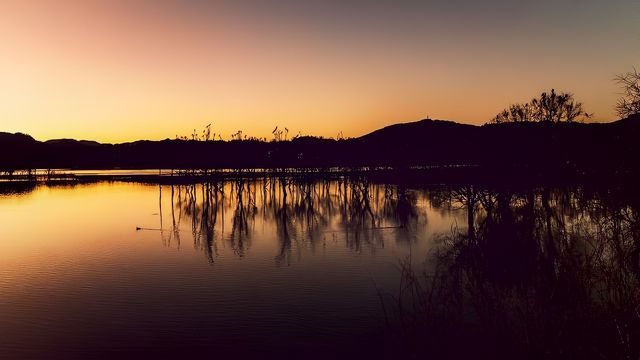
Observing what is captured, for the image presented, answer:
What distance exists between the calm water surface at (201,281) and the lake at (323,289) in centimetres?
10

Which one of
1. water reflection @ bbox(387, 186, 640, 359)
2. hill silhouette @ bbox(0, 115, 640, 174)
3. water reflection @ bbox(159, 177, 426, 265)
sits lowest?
water reflection @ bbox(159, 177, 426, 265)

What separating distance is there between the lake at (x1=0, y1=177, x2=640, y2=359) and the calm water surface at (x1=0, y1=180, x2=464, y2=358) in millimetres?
99

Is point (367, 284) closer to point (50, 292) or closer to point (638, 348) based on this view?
point (638, 348)

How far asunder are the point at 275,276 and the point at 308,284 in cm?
263

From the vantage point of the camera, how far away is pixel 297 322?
17188 millimetres

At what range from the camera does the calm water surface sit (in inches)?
620

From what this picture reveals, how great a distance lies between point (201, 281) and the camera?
2400 cm

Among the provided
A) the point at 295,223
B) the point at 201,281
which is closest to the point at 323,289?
the point at 201,281

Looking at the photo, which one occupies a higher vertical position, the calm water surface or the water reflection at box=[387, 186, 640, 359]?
the water reflection at box=[387, 186, 640, 359]

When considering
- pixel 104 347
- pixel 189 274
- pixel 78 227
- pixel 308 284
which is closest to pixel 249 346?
pixel 104 347

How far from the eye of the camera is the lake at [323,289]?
13.4 metres

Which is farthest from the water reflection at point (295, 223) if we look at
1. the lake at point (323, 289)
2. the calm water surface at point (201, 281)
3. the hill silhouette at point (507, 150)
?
the hill silhouette at point (507, 150)

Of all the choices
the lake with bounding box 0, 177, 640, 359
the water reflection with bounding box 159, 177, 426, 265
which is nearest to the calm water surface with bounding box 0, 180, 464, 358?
the lake with bounding box 0, 177, 640, 359

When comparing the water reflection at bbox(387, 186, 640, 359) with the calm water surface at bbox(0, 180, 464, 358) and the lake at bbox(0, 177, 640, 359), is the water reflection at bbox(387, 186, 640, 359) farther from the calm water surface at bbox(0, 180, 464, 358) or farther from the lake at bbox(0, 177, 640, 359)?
the calm water surface at bbox(0, 180, 464, 358)
